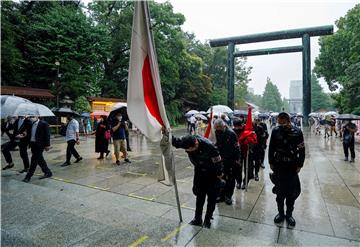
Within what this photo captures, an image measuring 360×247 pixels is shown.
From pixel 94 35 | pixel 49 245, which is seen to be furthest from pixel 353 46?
pixel 49 245

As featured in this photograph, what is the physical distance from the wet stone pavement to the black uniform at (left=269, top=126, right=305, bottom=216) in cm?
51

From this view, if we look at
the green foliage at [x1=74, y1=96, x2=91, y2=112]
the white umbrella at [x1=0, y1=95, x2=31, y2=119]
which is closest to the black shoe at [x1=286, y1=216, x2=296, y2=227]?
the white umbrella at [x1=0, y1=95, x2=31, y2=119]

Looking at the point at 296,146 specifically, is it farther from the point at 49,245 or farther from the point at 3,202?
the point at 3,202

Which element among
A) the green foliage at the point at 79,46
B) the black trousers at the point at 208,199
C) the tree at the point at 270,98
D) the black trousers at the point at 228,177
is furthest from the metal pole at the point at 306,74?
the tree at the point at 270,98

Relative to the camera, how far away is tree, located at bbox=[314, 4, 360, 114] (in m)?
18.5

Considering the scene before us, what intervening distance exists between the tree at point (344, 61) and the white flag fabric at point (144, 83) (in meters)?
18.7

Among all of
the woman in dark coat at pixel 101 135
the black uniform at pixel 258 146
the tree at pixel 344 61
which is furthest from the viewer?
the tree at pixel 344 61

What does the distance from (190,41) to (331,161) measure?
37540mm

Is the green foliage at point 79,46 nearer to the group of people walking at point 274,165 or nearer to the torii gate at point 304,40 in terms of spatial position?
Answer: the torii gate at point 304,40

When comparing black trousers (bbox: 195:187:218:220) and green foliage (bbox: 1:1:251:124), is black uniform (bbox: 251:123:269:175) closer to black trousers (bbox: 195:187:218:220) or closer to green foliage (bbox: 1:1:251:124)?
black trousers (bbox: 195:187:218:220)

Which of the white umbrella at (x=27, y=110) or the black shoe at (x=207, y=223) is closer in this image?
the black shoe at (x=207, y=223)

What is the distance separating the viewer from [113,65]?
88.6 feet

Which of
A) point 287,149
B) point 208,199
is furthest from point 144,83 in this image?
point 287,149

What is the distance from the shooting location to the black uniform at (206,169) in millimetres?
3605
